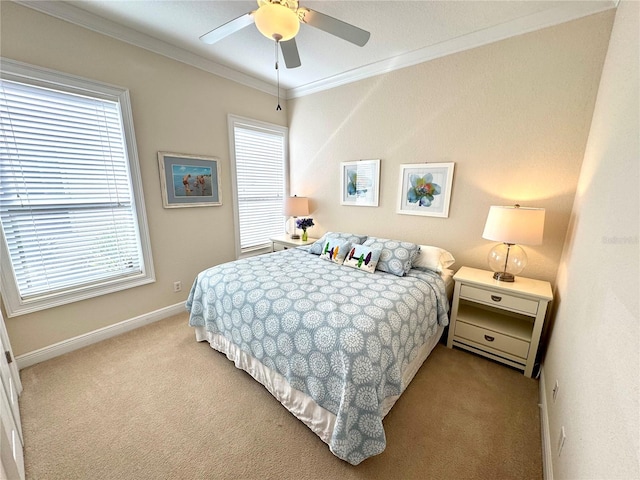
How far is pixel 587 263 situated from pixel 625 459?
1046 mm

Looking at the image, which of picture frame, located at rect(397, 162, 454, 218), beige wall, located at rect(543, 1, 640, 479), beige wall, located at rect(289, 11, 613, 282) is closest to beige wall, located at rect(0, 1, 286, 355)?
beige wall, located at rect(289, 11, 613, 282)

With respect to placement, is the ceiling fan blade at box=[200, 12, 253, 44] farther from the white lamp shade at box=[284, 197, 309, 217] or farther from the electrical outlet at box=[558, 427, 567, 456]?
the electrical outlet at box=[558, 427, 567, 456]

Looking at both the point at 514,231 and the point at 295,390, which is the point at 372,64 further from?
the point at 295,390

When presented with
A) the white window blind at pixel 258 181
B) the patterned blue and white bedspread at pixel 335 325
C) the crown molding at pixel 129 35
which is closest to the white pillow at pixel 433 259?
the patterned blue and white bedspread at pixel 335 325

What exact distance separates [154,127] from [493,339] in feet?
12.0

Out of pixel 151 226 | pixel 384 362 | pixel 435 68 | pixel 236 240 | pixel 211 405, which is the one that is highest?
pixel 435 68

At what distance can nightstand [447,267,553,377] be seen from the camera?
1.94 metres

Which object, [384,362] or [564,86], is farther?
[564,86]

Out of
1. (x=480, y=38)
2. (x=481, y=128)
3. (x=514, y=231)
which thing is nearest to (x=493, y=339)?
(x=514, y=231)

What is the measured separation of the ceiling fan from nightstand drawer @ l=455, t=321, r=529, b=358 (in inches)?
93.9

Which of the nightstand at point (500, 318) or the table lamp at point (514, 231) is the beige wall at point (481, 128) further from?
the nightstand at point (500, 318)

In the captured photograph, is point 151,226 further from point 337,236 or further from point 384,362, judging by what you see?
point 384,362

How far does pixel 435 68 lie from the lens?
2.47 metres

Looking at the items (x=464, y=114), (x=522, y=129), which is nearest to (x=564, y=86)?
(x=522, y=129)
